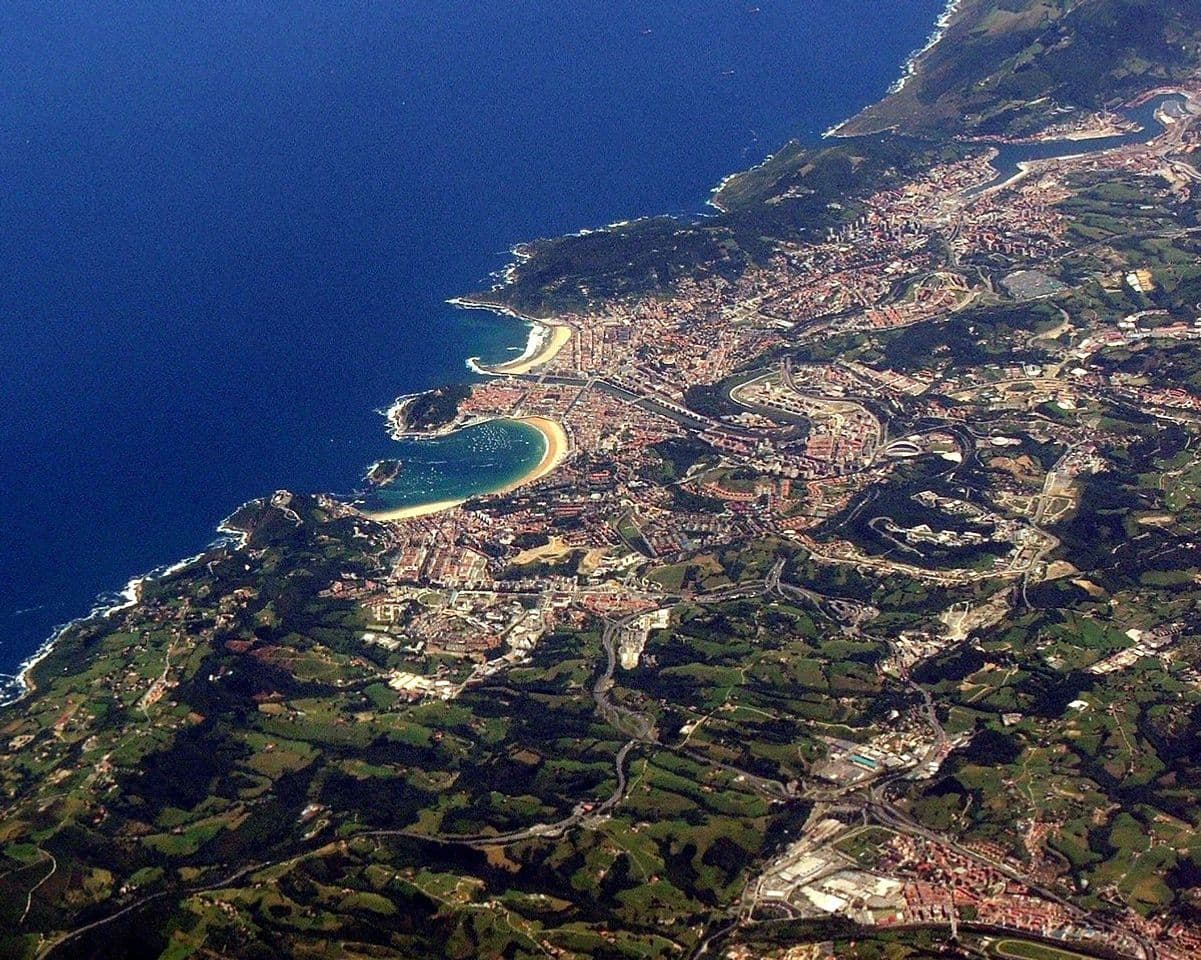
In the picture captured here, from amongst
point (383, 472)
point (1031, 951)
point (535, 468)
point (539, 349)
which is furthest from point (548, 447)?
point (1031, 951)

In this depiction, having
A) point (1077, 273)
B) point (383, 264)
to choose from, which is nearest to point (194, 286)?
point (383, 264)

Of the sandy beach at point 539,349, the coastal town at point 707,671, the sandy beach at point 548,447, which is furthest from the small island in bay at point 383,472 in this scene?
the sandy beach at point 539,349

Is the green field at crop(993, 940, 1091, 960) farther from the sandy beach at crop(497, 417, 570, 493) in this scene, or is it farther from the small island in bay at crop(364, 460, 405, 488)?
the small island in bay at crop(364, 460, 405, 488)

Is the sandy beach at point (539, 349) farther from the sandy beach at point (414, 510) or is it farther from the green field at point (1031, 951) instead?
the green field at point (1031, 951)

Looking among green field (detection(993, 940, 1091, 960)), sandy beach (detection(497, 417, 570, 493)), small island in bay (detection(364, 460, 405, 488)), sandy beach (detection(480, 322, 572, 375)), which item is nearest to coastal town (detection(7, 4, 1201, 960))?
green field (detection(993, 940, 1091, 960))

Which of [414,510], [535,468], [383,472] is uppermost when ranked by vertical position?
[383,472]

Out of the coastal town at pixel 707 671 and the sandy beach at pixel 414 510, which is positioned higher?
the sandy beach at pixel 414 510

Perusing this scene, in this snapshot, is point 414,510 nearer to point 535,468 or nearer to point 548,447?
point 535,468

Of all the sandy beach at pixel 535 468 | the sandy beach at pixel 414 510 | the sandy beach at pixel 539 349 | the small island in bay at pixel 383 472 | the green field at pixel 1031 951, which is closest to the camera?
the green field at pixel 1031 951

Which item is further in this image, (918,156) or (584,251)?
(918,156)

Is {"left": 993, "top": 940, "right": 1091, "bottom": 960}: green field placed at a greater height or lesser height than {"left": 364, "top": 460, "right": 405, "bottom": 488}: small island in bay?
lesser

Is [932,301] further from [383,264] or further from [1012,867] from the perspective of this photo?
[1012,867]
